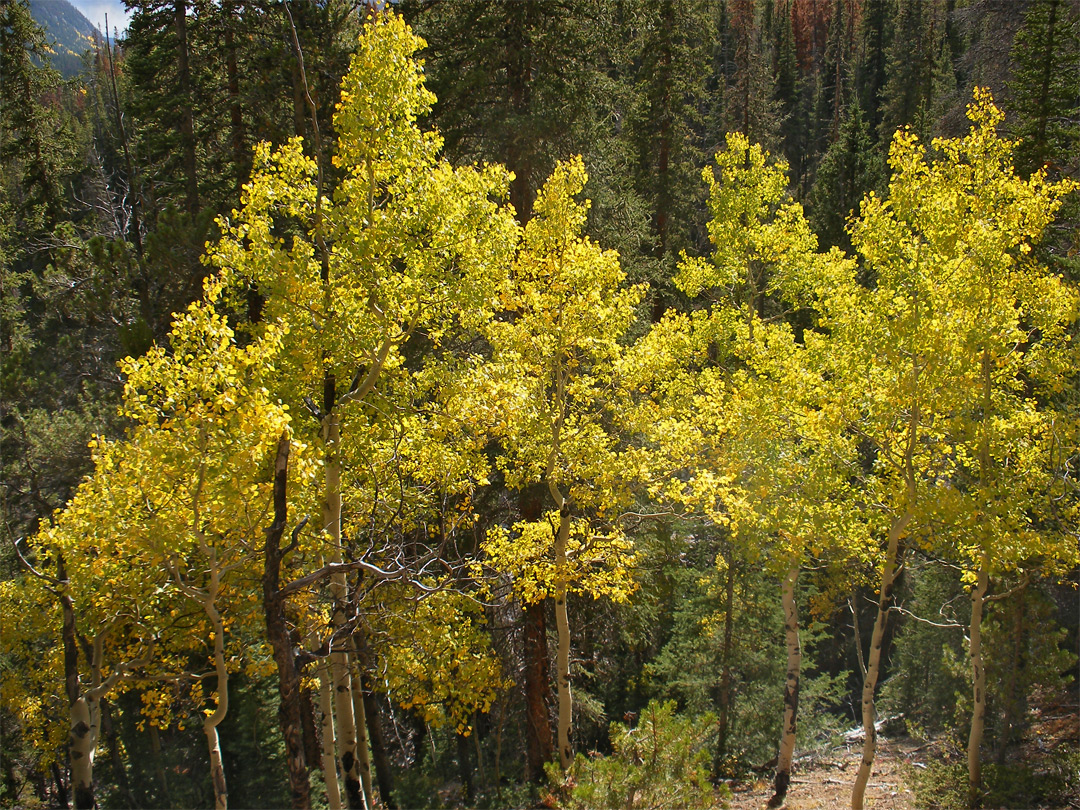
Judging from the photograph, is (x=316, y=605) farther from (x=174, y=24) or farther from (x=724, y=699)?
(x=174, y=24)

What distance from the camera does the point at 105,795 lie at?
1867 centimetres

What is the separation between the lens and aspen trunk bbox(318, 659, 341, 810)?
837 centimetres

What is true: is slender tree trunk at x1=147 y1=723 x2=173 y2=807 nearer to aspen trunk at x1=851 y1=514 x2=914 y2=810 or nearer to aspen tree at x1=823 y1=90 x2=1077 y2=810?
aspen trunk at x1=851 y1=514 x2=914 y2=810

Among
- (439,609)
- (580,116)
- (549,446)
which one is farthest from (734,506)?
(580,116)

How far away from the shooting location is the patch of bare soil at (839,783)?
12.7 meters

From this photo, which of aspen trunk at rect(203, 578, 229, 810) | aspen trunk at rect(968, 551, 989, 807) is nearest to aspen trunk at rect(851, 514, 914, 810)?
aspen trunk at rect(968, 551, 989, 807)

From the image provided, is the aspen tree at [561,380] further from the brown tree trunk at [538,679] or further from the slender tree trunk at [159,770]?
the slender tree trunk at [159,770]

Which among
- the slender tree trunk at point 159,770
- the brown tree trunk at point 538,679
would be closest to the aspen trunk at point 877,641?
the brown tree trunk at point 538,679

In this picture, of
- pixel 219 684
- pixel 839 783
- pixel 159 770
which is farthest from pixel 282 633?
pixel 159 770

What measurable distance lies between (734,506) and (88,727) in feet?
28.5

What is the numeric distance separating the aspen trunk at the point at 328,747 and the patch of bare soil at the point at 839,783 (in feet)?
25.1

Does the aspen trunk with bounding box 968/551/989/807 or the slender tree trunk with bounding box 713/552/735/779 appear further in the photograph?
the slender tree trunk with bounding box 713/552/735/779

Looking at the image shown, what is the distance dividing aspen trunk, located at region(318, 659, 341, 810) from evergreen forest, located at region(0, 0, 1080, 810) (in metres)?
0.33

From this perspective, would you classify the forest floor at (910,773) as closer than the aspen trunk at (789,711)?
Yes
